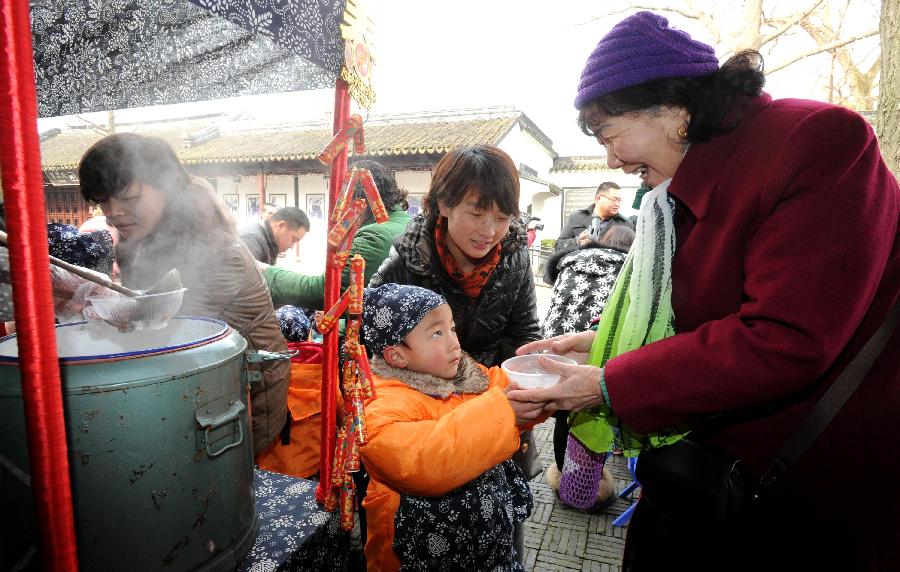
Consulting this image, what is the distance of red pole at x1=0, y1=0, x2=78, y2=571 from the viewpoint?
799mm

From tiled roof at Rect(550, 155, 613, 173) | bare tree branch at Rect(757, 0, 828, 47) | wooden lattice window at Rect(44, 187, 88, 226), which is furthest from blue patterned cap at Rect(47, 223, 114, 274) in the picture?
tiled roof at Rect(550, 155, 613, 173)

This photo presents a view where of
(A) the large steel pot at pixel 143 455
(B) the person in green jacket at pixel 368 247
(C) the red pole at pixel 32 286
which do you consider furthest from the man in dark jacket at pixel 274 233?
(C) the red pole at pixel 32 286

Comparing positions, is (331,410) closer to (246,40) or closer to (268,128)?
(246,40)

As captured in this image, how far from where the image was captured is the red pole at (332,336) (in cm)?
200

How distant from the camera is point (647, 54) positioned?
50.9 inches

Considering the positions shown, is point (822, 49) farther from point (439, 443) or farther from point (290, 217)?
point (439, 443)

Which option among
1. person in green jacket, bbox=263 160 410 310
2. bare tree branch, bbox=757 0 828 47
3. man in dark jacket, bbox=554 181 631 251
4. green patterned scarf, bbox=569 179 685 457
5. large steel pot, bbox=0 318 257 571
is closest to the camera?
large steel pot, bbox=0 318 257 571

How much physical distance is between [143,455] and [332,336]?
0.89m

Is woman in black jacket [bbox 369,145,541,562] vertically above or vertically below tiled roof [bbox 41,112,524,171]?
below

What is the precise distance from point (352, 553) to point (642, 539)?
180 cm

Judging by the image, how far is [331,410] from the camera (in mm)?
2127

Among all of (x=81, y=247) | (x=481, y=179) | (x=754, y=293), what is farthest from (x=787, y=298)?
(x=81, y=247)

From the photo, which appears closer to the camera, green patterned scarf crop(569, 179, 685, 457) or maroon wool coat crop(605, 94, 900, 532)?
maroon wool coat crop(605, 94, 900, 532)

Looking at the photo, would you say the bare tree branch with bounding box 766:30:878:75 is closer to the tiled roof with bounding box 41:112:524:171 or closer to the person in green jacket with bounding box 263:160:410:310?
the tiled roof with bounding box 41:112:524:171
